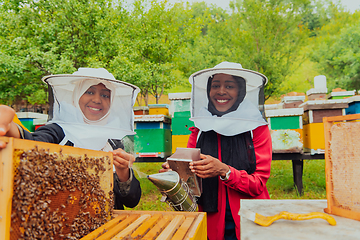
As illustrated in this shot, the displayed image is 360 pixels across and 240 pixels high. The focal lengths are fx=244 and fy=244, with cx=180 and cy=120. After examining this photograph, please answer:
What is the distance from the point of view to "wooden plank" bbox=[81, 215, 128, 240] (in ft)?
3.26

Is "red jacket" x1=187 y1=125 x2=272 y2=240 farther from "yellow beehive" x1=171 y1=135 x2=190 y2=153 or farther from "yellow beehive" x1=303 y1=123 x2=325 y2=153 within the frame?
"yellow beehive" x1=303 y1=123 x2=325 y2=153

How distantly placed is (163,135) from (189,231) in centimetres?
346

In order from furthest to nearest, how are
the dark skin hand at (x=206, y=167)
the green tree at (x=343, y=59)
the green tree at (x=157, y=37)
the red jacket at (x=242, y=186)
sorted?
the green tree at (x=343, y=59)
the green tree at (x=157, y=37)
the red jacket at (x=242, y=186)
the dark skin hand at (x=206, y=167)

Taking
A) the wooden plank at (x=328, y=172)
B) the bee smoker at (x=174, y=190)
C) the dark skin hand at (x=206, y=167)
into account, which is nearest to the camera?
the wooden plank at (x=328, y=172)

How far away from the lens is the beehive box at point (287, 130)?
4148 millimetres

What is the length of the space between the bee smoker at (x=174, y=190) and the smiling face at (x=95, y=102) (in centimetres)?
86

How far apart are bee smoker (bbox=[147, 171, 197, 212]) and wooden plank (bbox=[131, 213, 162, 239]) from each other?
12 centimetres

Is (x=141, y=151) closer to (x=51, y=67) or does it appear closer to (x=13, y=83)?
(x=51, y=67)

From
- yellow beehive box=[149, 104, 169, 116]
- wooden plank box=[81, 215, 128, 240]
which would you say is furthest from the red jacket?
yellow beehive box=[149, 104, 169, 116]

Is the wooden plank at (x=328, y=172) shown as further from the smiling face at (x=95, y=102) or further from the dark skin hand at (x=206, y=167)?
the smiling face at (x=95, y=102)

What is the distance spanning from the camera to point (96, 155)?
1.25 meters

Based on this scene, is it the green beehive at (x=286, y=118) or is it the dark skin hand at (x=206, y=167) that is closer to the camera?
the dark skin hand at (x=206, y=167)

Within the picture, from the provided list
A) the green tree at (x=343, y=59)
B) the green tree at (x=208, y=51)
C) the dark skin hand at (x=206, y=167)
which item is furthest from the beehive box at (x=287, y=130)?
the green tree at (x=343, y=59)

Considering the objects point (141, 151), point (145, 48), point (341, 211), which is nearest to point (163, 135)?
point (141, 151)
